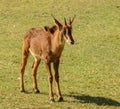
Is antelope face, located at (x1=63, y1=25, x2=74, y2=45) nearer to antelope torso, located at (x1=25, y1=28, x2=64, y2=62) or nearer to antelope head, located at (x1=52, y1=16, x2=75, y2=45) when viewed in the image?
antelope head, located at (x1=52, y1=16, x2=75, y2=45)

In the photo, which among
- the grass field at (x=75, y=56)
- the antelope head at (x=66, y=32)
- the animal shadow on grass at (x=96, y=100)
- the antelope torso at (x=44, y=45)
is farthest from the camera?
the grass field at (x=75, y=56)

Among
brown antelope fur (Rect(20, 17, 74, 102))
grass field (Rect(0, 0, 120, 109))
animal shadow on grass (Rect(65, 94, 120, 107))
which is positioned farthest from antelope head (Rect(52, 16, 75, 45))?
animal shadow on grass (Rect(65, 94, 120, 107))

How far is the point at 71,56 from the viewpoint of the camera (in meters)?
14.4

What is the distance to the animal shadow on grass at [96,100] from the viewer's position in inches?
380

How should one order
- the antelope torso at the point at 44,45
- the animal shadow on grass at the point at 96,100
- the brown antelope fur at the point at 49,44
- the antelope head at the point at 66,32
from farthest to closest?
the animal shadow on grass at the point at 96,100 → the antelope torso at the point at 44,45 → the brown antelope fur at the point at 49,44 → the antelope head at the point at 66,32

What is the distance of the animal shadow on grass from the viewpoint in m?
9.66

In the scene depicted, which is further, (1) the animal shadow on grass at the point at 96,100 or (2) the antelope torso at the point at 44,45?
(1) the animal shadow on grass at the point at 96,100

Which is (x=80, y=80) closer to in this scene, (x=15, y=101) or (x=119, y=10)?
(x=15, y=101)

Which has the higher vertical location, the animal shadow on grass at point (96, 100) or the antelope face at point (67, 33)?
the antelope face at point (67, 33)

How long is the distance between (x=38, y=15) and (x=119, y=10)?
4.16 meters

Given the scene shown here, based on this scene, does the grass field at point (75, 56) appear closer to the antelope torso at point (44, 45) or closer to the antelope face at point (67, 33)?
the antelope torso at point (44, 45)

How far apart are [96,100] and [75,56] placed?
4.60 m

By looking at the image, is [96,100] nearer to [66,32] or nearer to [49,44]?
[49,44]

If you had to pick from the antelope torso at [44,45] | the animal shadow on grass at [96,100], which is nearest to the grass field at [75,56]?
the animal shadow on grass at [96,100]
